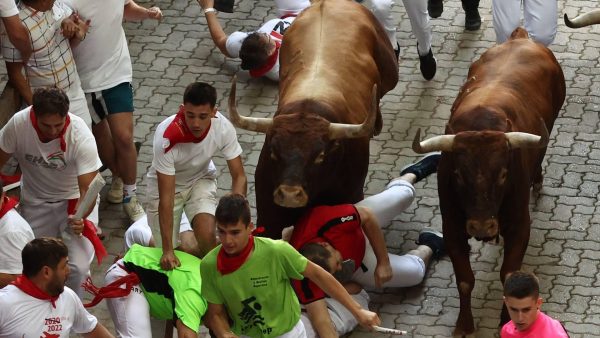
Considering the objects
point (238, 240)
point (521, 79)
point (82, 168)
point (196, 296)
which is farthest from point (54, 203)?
point (521, 79)

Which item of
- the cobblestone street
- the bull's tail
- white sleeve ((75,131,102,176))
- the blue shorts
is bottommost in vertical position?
the cobblestone street

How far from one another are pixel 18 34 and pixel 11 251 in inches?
95.0

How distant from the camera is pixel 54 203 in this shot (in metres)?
11.0

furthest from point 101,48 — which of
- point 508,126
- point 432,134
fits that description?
point 508,126

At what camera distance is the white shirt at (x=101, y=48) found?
1216 cm

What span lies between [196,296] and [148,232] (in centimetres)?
101

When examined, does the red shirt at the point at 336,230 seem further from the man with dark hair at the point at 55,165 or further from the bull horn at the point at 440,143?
the man with dark hair at the point at 55,165

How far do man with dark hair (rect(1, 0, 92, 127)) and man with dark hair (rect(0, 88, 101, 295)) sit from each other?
1.17 m

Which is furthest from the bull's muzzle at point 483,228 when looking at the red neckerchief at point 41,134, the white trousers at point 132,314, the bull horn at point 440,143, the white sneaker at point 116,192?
the white sneaker at point 116,192

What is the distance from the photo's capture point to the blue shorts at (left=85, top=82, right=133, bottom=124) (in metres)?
12.4

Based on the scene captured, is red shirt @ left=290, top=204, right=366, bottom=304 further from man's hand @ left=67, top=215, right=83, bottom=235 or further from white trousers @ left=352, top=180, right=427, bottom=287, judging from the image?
man's hand @ left=67, top=215, right=83, bottom=235

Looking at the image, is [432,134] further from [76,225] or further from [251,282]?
[251,282]

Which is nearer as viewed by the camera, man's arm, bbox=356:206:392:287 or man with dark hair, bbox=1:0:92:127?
man's arm, bbox=356:206:392:287

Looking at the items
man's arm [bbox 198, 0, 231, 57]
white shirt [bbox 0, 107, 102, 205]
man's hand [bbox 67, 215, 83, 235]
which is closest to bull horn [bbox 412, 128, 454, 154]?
white shirt [bbox 0, 107, 102, 205]
